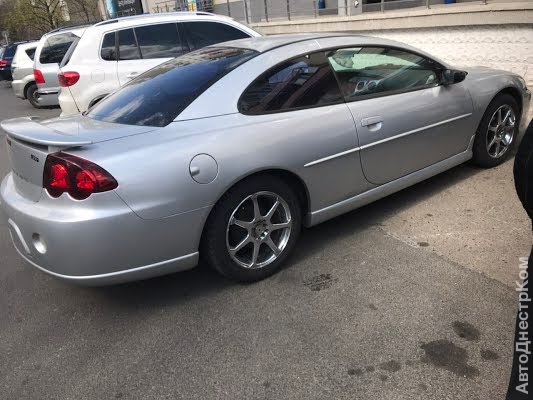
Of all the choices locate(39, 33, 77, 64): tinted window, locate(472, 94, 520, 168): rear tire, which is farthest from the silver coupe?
locate(39, 33, 77, 64): tinted window

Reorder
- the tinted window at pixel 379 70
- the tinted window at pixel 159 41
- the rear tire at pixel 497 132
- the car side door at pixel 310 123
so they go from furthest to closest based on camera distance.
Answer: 1. the tinted window at pixel 159 41
2. the rear tire at pixel 497 132
3. the tinted window at pixel 379 70
4. the car side door at pixel 310 123

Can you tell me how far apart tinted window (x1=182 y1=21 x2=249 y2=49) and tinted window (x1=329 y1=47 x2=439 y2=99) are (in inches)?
161

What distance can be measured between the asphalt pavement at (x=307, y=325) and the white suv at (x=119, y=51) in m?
4.03

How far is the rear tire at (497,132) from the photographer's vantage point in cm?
472

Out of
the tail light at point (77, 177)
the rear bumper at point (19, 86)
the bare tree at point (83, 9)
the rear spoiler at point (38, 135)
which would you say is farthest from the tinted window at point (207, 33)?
the bare tree at point (83, 9)

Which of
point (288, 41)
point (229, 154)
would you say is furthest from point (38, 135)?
point (288, 41)

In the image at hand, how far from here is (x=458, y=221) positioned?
399 centimetres

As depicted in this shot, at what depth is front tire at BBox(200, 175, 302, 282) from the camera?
3.08 metres

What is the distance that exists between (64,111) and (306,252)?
18.2 ft

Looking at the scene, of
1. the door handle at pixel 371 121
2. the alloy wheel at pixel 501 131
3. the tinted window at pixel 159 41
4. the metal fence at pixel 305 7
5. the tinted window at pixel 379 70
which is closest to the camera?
the door handle at pixel 371 121

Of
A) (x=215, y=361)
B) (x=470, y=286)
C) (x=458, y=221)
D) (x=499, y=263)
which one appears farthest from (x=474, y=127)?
(x=215, y=361)

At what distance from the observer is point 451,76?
14.1 feet

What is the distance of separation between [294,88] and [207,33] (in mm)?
4657

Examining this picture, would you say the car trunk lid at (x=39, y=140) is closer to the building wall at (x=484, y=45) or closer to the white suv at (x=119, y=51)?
the white suv at (x=119, y=51)
